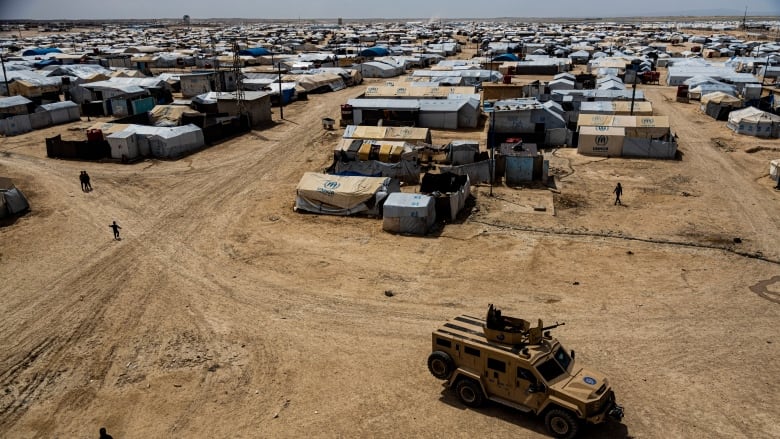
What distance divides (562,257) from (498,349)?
975 cm

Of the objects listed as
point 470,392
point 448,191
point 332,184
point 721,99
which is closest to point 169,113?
point 332,184

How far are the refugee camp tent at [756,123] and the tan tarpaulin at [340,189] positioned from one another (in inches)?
A: 1144

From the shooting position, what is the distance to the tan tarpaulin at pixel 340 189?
25.0m

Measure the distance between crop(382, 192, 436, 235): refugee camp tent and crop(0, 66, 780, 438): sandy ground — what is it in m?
0.61

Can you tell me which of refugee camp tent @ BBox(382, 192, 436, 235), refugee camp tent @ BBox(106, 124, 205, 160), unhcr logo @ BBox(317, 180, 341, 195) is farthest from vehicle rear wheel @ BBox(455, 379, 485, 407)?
refugee camp tent @ BBox(106, 124, 205, 160)

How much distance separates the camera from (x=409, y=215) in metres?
22.7

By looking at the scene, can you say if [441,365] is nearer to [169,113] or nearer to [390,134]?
[390,134]

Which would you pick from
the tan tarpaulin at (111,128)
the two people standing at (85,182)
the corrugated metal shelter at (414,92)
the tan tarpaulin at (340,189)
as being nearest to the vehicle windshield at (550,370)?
the tan tarpaulin at (340,189)

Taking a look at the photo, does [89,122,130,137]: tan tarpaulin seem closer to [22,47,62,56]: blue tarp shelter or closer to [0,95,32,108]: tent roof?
[0,95,32,108]: tent roof

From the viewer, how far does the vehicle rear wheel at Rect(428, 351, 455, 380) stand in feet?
41.8

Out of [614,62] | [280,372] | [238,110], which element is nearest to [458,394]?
[280,372]

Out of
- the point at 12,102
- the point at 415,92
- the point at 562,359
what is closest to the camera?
the point at 562,359

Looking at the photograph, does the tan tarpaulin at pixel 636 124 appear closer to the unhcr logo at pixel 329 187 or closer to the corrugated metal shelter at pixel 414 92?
the corrugated metal shelter at pixel 414 92

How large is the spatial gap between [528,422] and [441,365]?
222 centimetres
